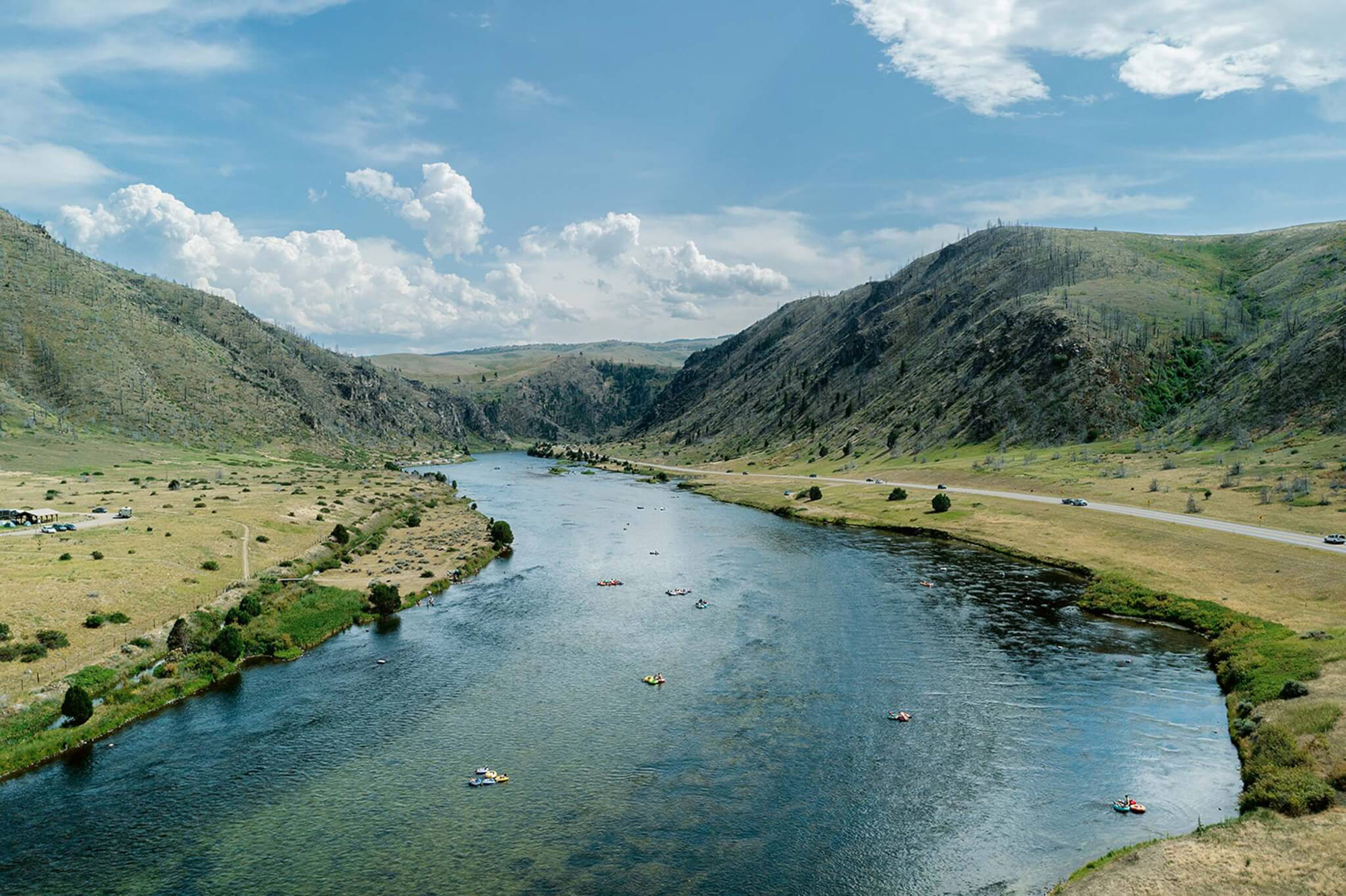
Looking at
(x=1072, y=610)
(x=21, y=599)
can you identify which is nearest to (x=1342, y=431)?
(x=1072, y=610)

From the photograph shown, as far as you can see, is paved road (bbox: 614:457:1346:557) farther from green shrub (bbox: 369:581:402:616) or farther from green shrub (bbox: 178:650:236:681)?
green shrub (bbox: 178:650:236:681)

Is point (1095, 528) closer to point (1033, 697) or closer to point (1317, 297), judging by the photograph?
point (1033, 697)

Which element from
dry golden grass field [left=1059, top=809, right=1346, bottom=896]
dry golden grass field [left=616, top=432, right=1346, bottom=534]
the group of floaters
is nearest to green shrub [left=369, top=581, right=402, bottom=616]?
the group of floaters

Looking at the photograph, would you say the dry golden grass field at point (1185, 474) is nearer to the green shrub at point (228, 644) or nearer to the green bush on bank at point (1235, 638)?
the green bush on bank at point (1235, 638)

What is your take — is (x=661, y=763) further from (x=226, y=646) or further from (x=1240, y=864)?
(x=226, y=646)

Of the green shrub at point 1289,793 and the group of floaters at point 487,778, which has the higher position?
the green shrub at point 1289,793

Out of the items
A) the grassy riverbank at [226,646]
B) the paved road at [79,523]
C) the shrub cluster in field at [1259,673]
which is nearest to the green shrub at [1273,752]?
the shrub cluster in field at [1259,673]
